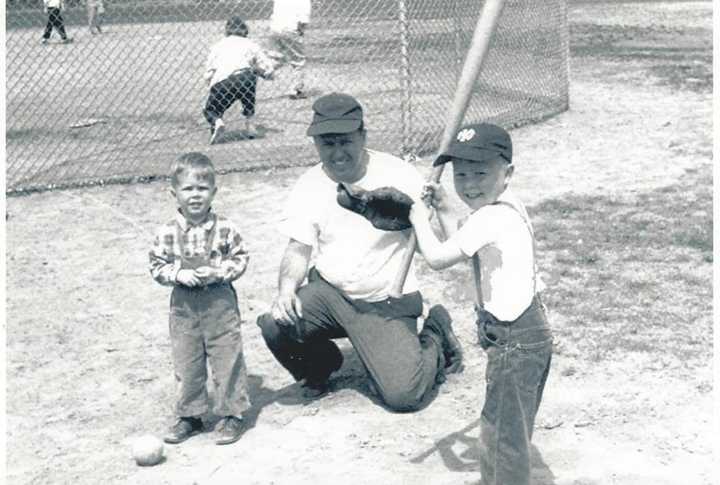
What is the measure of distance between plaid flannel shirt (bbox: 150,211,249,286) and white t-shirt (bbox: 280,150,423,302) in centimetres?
42

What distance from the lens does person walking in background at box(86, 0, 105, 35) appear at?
21.8 meters

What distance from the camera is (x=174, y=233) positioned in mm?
4918

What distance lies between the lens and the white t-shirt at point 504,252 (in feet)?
12.8

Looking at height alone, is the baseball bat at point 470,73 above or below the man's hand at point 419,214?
above

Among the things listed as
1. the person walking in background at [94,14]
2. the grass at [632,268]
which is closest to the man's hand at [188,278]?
the grass at [632,268]

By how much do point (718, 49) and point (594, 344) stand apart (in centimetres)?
522

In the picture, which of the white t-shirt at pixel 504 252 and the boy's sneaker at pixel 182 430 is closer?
the white t-shirt at pixel 504 252

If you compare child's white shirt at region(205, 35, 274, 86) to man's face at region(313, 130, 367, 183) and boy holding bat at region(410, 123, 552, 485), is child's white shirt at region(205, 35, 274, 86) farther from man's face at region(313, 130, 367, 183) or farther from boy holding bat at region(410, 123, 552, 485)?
boy holding bat at region(410, 123, 552, 485)

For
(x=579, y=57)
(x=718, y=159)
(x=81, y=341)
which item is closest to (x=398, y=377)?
(x=81, y=341)

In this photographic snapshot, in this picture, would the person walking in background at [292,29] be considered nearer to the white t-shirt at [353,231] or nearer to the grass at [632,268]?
the grass at [632,268]

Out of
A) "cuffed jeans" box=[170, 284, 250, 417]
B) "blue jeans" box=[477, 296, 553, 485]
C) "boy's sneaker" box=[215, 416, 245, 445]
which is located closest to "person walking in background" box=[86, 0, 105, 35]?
"cuffed jeans" box=[170, 284, 250, 417]

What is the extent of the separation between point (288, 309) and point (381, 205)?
2.76ft

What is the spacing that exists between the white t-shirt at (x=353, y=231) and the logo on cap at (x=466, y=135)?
1218 mm

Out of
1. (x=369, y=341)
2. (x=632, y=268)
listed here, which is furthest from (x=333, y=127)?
(x=632, y=268)
